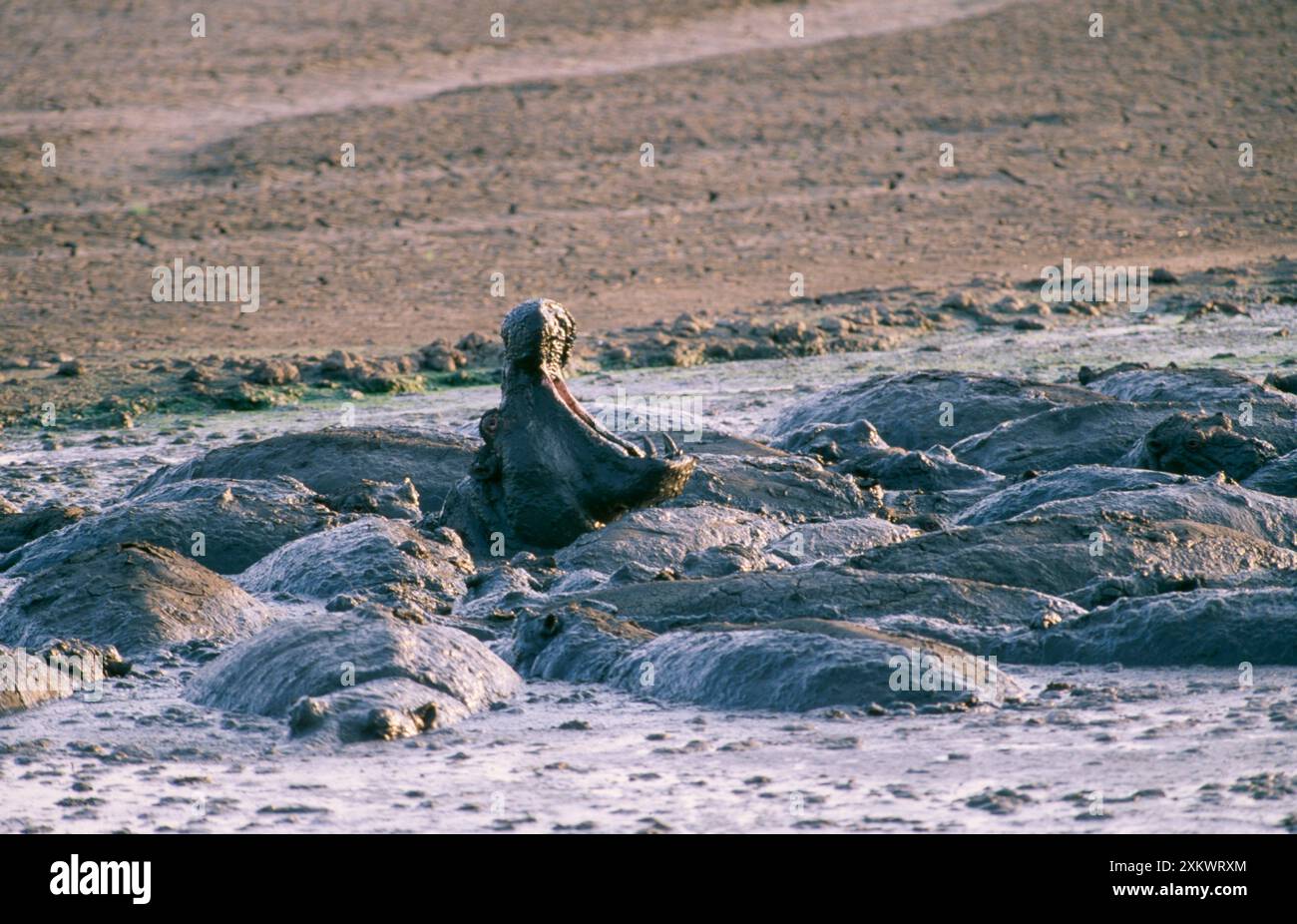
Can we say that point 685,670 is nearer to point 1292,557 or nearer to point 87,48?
point 1292,557

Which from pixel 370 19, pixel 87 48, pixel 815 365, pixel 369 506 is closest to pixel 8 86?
pixel 87 48

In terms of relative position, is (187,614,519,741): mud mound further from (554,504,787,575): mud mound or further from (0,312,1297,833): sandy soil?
(554,504,787,575): mud mound

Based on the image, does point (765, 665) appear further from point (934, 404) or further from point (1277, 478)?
point (934, 404)

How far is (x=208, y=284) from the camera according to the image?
1534 centimetres

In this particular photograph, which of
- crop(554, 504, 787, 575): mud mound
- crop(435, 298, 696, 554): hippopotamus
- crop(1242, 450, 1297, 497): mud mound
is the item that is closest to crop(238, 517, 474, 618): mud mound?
crop(435, 298, 696, 554): hippopotamus

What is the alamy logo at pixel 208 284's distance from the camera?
1494 centimetres

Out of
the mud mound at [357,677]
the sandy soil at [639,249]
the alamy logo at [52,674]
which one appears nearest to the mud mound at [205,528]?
the sandy soil at [639,249]

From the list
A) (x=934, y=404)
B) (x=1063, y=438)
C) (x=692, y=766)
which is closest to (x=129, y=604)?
(x=692, y=766)

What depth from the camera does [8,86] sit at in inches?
728

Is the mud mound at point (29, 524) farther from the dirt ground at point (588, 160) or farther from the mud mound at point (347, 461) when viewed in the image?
the dirt ground at point (588, 160)

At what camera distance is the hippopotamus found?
25.5ft

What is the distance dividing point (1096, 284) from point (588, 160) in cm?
469

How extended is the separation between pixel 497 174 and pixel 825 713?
39.7 ft

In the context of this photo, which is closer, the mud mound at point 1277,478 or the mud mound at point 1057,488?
the mud mound at point 1057,488
